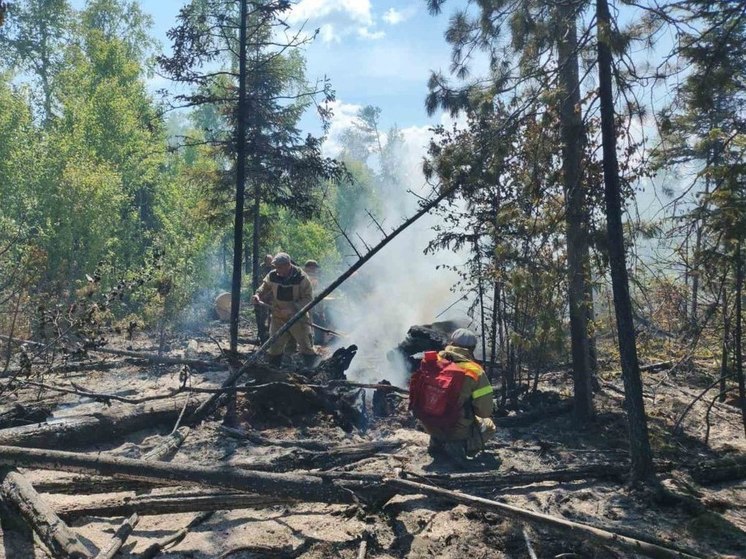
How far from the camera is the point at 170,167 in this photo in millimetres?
37812

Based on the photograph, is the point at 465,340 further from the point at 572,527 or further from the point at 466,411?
the point at 572,527

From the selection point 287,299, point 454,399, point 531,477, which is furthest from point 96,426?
point 531,477

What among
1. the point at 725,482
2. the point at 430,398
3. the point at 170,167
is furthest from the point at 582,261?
the point at 170,167

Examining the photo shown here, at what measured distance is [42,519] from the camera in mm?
4051

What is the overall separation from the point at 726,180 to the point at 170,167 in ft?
119

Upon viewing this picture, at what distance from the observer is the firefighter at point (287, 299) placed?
404 inches

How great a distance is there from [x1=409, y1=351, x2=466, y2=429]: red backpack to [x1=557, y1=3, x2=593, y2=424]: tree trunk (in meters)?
1.92

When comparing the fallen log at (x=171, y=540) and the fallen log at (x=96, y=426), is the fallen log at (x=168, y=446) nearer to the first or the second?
the fallen log at (x=96, y=426)

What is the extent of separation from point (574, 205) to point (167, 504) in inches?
216

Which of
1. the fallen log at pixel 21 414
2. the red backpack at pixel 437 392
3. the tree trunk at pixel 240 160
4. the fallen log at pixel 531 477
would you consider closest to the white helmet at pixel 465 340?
the red backpack at pixel 437 392

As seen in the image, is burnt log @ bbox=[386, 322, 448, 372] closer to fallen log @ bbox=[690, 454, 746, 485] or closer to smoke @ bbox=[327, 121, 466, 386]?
smoke @ bbox=[327, 121, 466, 386]

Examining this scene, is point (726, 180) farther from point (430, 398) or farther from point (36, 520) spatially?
point (36, 520)

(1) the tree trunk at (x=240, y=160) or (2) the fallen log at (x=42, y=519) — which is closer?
(2) the fallen log at (x=42, y=519)

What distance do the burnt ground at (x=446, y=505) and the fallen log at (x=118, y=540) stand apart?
0.69ft
